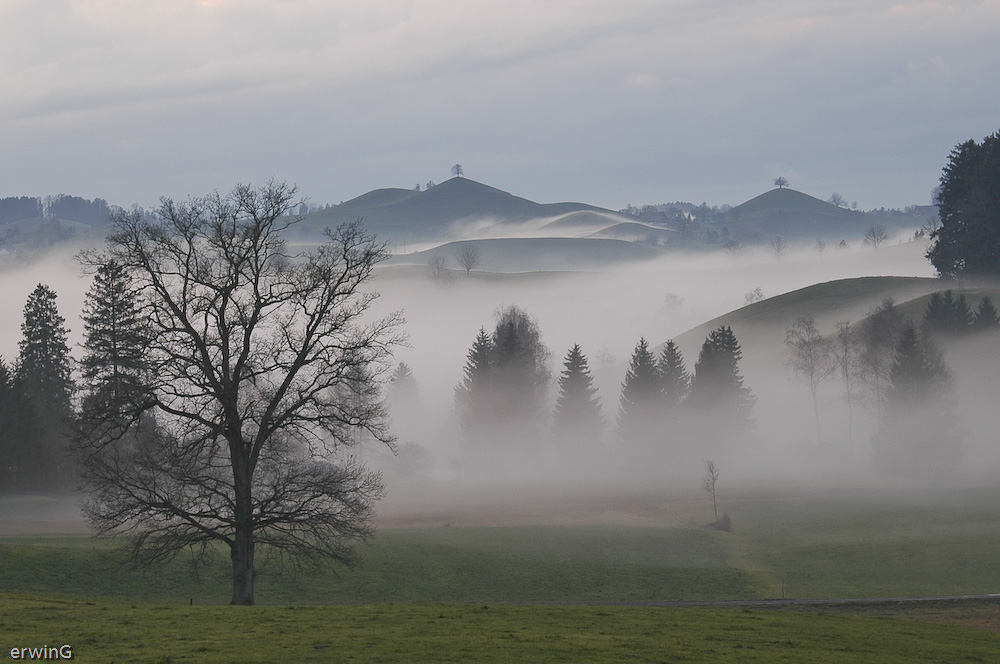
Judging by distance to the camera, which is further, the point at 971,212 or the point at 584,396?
the point at 971,212

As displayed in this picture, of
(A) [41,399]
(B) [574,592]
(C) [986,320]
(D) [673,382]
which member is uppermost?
(C) [986,320]

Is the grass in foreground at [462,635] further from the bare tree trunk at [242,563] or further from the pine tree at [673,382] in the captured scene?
the pine tree at [673,382]

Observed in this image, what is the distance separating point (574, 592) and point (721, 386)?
252ft

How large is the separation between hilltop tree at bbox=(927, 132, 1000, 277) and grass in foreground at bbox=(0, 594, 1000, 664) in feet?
447

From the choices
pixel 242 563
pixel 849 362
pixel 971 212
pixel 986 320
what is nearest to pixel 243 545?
pixel 242 563

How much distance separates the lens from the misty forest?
32750 mm

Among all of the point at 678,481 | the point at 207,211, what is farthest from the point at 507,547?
the point at 678,481

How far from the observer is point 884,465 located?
95.6 meters

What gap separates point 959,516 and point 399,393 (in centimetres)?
10546

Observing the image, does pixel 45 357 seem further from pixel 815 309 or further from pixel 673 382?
pixel 815 309

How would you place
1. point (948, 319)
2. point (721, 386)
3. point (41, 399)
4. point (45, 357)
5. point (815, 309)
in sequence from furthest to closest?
point (815, 309)
point (948, 319)
point (721, 386)
point (45, 357)
point (41, 399)

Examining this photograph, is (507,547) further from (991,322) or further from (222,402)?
(991,322)

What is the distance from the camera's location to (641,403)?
120875mm

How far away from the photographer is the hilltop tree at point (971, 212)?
150000mm
